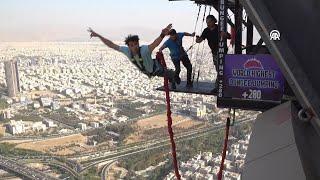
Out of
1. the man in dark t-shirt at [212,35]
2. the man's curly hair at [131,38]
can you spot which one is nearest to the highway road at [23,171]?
the man in dark t-shirt at [212,35]

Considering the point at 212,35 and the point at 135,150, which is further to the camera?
the point at 135,150

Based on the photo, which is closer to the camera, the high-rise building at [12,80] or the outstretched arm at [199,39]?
the outstretched arm at [199,39]

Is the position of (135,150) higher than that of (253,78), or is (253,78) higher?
(253,78)

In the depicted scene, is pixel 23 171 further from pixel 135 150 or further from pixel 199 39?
pixel 199 39

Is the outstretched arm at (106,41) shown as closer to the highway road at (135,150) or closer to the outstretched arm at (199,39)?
the outstretched arm at (199,39)

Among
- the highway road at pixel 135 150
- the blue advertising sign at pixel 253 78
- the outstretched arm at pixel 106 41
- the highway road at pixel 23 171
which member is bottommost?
the highway road at pixel 23 171

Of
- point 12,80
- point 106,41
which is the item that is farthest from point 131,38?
point 12,80

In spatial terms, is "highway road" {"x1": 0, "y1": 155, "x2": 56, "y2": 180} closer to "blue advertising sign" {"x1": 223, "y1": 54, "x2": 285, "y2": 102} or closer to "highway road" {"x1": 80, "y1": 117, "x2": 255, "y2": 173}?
"highway road" {"x1": 80, "y1": 117, "x2": 255, "y2": 173}

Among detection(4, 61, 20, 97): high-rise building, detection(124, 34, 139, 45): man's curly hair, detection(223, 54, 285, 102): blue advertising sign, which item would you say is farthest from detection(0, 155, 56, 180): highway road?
detection(4, 61, 20, 97): high-rise building
